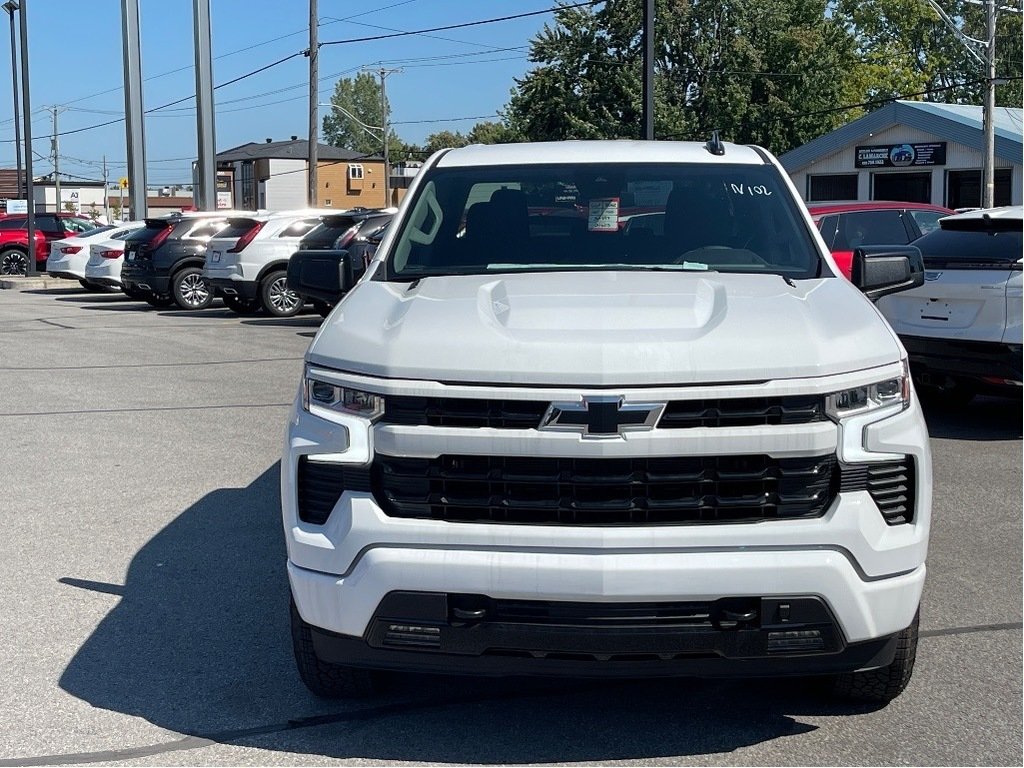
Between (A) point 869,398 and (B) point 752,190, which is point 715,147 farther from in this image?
(A) point 869,398

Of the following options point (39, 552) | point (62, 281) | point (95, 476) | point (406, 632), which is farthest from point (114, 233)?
point (406, 632)

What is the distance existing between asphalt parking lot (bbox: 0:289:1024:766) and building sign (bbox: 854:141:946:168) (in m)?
37.6

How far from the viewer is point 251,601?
5562 mm

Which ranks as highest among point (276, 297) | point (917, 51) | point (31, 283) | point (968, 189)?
point (917, 51)

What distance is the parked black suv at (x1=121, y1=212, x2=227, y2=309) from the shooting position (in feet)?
74.1

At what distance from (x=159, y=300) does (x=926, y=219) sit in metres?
14.5

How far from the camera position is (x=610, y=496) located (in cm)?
363

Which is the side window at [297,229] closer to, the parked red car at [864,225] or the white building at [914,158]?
the parked red car at [864,225]

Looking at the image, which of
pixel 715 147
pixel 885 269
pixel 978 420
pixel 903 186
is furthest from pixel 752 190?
pixel 903 186

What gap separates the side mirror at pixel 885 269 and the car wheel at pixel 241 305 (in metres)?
16.4

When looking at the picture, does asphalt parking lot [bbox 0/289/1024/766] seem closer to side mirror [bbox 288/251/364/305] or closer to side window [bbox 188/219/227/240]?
side mirror [bbox 288/251/364/305]

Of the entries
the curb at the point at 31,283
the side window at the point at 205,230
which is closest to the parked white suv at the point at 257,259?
the side window at the point at 205,230

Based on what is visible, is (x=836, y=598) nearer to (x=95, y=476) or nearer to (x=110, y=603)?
(x=110, y=603)

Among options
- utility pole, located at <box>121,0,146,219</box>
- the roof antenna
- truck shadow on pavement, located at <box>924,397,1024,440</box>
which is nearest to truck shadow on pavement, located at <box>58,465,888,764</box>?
the roof antenna
